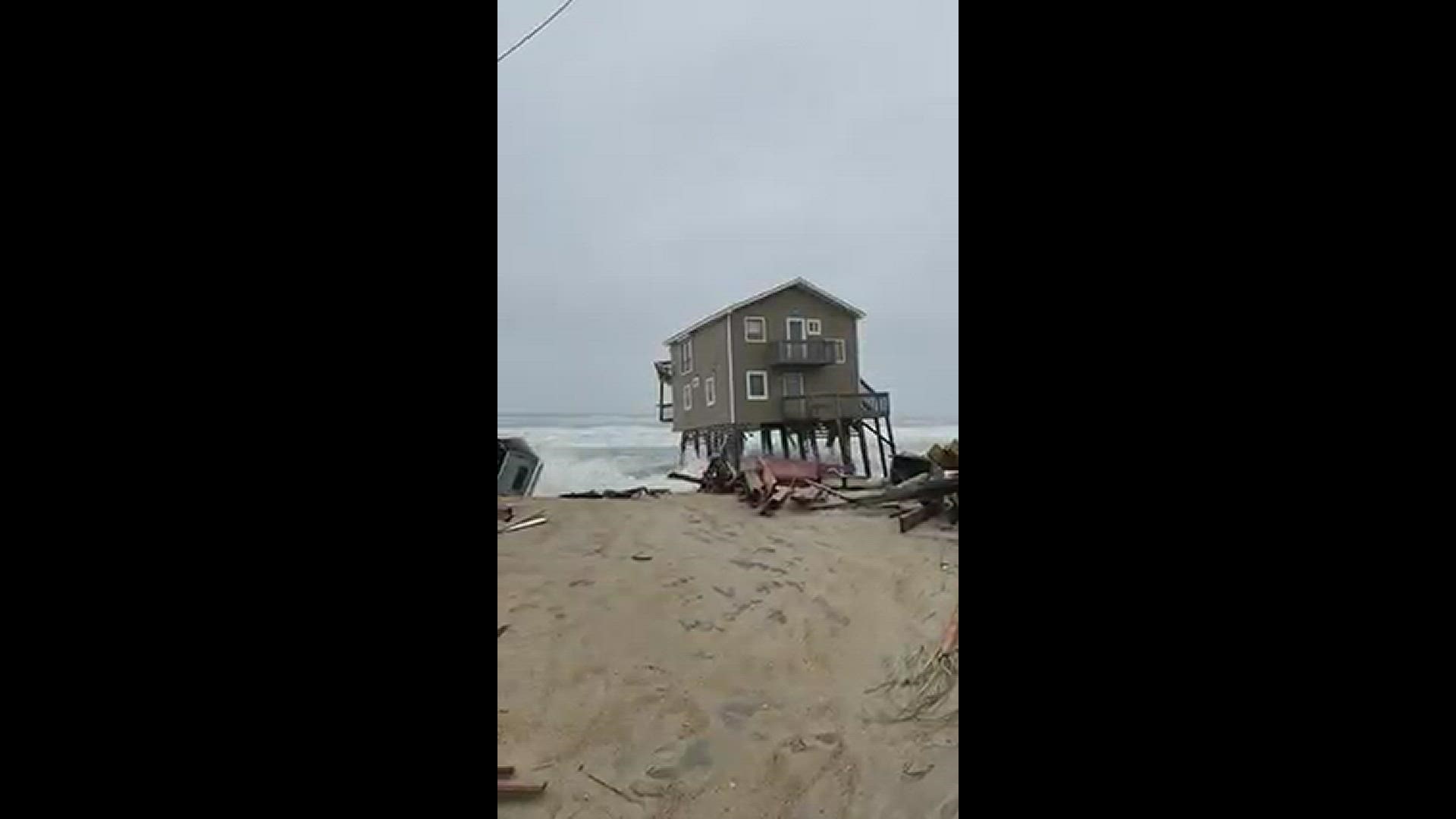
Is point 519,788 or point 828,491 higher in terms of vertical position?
point 828,491

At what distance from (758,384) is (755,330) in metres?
0.92

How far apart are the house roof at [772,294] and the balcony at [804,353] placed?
0.76 meters

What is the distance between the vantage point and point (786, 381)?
14070 millimetres

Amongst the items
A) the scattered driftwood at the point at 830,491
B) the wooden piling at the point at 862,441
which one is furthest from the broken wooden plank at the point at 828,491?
the wooden piling at the point at 862,441

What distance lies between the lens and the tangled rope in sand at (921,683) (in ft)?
11.1

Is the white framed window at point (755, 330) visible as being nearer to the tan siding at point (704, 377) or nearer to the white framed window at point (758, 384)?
the tan siding at point (704, 377)

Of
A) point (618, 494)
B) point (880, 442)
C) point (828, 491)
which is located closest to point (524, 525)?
point (618, 494)

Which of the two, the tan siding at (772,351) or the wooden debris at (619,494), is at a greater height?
the tan siding at (772,351)

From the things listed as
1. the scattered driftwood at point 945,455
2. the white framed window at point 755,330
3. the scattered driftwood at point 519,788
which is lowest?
the scattered driftwood at point 519,788

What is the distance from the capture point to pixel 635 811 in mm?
2766

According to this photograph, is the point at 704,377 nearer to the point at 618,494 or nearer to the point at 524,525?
the point at 618,494
